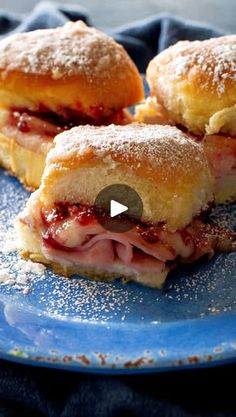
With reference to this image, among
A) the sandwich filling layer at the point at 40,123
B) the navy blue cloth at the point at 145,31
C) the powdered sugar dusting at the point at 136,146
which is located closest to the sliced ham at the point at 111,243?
the powdered sugar dusting at the point at 136,146

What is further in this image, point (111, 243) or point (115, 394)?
point (111, 243)

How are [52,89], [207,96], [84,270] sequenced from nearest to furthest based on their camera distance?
1. [84,270]
2. [207,96]
3. [52,89]

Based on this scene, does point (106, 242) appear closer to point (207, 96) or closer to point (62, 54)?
point (207, 96)

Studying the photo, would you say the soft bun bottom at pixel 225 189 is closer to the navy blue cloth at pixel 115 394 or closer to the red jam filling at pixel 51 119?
the red jam filling at pixel 51 119

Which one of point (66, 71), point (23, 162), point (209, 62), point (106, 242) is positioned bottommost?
point (23, 162)

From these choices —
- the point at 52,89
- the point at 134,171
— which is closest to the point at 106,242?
the point at 134,171

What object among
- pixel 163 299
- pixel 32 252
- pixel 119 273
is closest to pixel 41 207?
pixel 32 252

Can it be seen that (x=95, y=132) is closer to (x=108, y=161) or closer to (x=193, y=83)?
(x=108, y=161)

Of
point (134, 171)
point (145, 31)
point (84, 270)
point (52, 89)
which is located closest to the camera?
point (134, 171)

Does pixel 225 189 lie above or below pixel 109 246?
below
